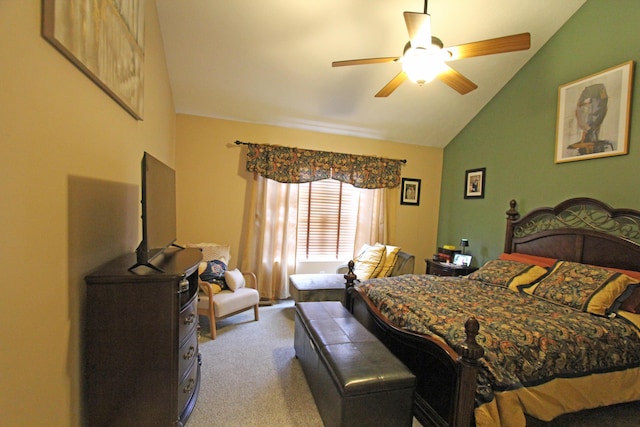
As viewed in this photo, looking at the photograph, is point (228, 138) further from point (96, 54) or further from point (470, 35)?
point (470, 35)

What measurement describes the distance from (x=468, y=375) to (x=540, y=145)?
9.75 ft

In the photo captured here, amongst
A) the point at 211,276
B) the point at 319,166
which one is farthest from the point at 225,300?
the point at 319,166

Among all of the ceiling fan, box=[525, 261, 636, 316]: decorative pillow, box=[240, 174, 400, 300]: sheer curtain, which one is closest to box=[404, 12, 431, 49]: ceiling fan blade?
the ceiling fan

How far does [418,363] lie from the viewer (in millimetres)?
1909

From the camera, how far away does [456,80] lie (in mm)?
2271

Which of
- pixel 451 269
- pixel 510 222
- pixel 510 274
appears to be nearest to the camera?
pixel 510 274

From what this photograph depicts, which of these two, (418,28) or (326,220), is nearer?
(418,28)

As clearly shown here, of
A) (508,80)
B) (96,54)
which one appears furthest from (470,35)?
(96,54)

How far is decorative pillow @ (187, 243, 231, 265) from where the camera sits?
11.7 ft

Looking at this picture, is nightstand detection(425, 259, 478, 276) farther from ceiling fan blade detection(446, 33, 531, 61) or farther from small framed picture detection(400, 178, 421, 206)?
ceiling fan blade detection(446, 33, 531, 61)

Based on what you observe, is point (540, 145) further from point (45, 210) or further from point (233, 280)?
point (45, 210)

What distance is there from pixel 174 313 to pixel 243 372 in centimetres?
123

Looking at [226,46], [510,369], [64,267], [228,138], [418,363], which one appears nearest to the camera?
[64,267]

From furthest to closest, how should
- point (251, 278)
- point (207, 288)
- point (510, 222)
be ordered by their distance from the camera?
point (251, 278) < point (510, 222) < point (207, 288)
